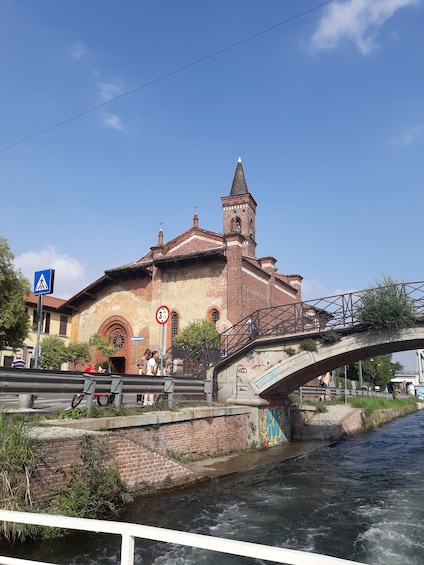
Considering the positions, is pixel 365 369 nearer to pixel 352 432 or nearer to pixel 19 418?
pixel 352 432

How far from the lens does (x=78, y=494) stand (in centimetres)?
703

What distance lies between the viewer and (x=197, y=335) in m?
24.9

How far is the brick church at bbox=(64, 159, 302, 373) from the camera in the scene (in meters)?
28.0

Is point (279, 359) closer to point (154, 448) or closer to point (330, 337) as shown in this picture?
point (330, 337)

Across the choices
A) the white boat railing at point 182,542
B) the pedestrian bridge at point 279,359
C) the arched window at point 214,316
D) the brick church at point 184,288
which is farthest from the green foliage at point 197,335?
the white boat railing at point 182,542

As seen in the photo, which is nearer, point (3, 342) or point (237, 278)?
point (3, 342)

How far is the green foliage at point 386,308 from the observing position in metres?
16.7

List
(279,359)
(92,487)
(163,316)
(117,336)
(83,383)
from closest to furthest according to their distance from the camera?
(92,487)
(83,383)
(163,316)
(279,359)
(117,336)

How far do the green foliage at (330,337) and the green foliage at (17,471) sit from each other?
13.2 metres

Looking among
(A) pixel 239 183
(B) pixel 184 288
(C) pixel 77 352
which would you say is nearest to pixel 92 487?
(C) pixel 77 352

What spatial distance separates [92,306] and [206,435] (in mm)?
23082

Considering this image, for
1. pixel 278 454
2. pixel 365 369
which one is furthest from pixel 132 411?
pixel 365 369

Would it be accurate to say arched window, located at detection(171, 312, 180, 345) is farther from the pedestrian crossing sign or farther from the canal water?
the pedestrian crossing sign

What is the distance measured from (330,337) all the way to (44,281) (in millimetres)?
11285
